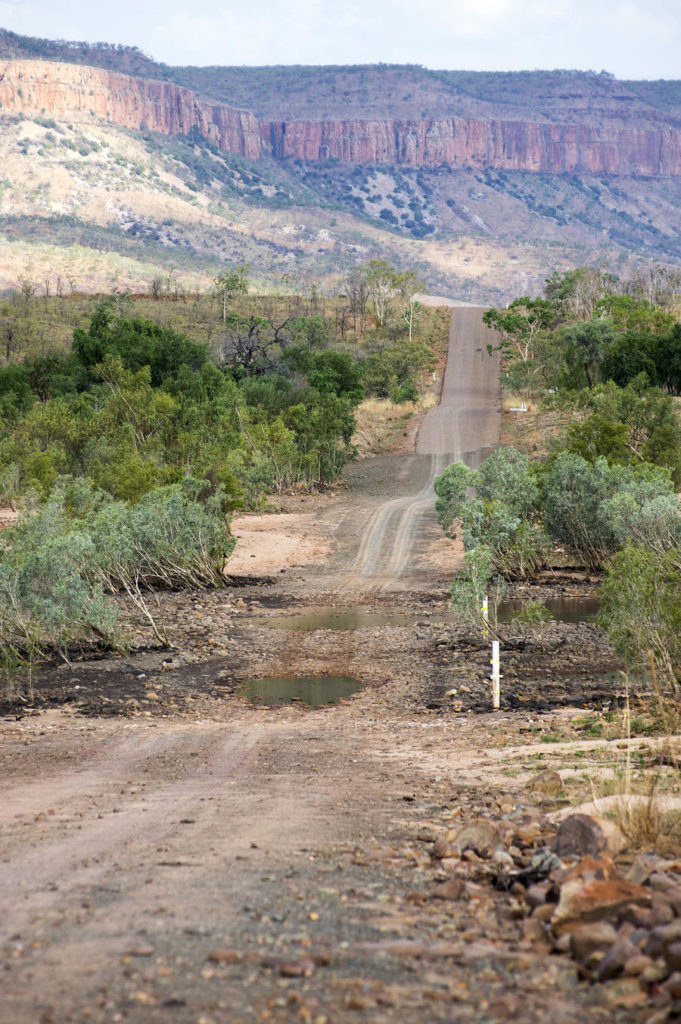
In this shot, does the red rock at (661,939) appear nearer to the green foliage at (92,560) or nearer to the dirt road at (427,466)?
the green foliage at (92,560)

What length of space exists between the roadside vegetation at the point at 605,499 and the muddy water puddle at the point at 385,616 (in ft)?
2.24

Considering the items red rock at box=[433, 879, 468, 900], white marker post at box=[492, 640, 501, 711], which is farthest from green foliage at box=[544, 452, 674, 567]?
red rock at box=[433, 879, 468, 900]

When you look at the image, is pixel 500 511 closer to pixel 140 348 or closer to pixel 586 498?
pixel 586 498

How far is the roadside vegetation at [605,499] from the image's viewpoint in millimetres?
13094

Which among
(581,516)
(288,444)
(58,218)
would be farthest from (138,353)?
(58,218)

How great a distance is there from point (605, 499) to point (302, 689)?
9890mm

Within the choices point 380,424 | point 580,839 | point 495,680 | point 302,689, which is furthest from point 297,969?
point 380,424

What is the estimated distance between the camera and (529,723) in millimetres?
11500

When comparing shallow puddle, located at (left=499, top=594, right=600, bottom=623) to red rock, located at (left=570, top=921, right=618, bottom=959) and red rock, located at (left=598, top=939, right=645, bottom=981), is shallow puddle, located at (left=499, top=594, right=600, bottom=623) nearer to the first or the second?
red rock, located at (left=570, top=921, right=618, bottom=959)

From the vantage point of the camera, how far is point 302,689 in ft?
49.4

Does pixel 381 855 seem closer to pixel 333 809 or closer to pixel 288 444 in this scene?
pixel 333 809

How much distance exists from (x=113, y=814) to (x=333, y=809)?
5.23ft

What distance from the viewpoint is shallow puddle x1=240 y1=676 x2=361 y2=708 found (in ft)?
46.8

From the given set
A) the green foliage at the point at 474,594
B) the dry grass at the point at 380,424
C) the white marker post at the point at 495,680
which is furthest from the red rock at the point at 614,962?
the dry grass at the point at 380,424
